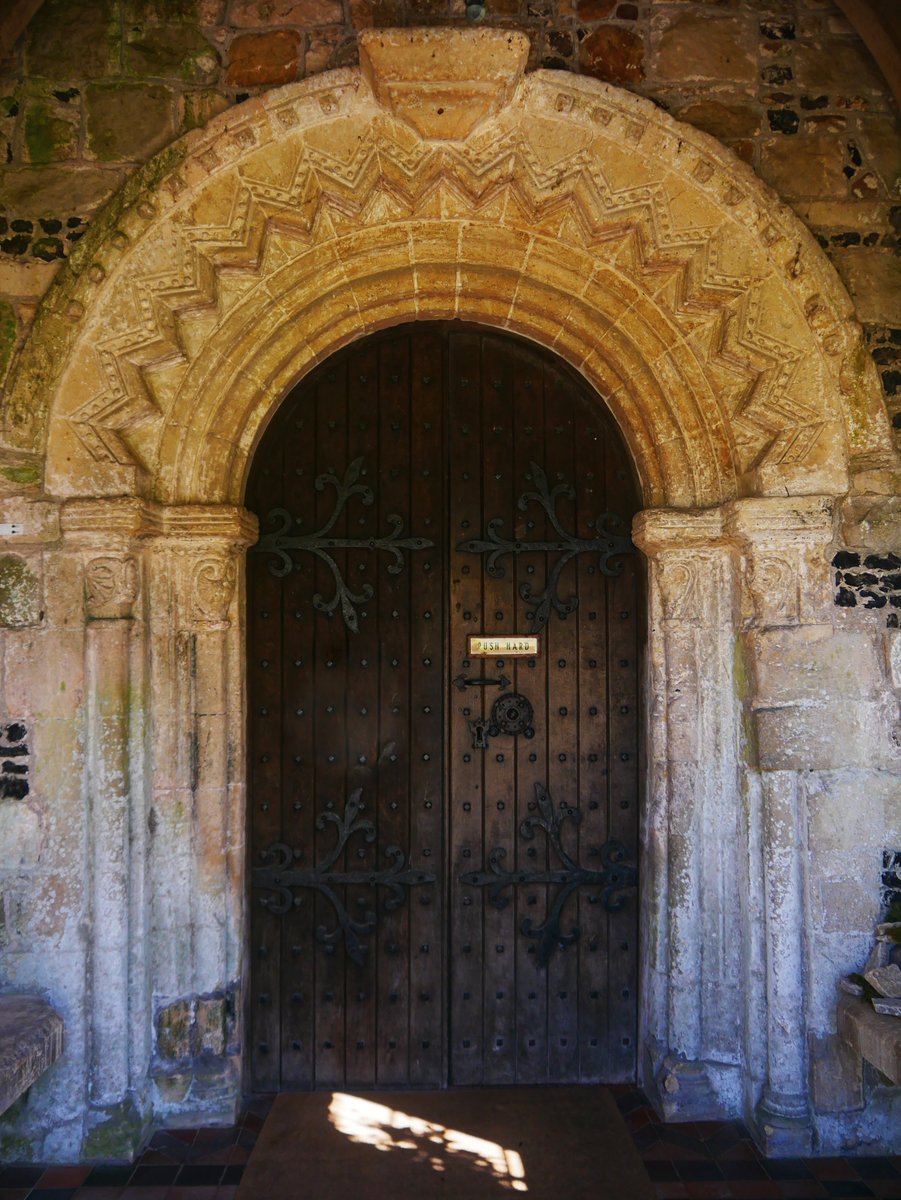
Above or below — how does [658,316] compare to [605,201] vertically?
below

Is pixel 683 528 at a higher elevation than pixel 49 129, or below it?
below

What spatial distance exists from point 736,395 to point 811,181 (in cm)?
81

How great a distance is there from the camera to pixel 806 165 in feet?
10.9

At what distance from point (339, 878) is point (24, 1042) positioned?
1216mm

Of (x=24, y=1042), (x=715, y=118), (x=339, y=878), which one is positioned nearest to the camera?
(x=24, y=1042)

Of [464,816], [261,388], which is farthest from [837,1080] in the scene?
[261,388]

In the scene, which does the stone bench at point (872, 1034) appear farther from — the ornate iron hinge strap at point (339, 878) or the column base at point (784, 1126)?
the ornate iron hinge strap at point (339, 878)

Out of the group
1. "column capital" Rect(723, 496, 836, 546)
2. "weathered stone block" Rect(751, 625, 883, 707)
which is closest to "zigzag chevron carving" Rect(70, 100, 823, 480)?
"column capital" Rect(723, 496, 836, 546)

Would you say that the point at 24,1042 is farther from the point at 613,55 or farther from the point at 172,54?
the point at 613,55

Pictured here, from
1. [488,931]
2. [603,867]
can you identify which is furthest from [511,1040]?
[603,867]

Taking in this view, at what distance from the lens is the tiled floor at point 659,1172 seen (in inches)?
114

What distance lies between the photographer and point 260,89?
3.27m

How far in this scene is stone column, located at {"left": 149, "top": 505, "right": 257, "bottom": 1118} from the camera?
10.8 ft

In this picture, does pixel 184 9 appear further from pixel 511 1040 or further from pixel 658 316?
pixel 511 1040
